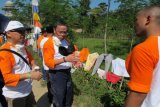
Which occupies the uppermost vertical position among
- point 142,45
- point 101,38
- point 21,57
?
point 142,45

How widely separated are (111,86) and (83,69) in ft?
6.90

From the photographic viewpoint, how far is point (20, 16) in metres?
20.3

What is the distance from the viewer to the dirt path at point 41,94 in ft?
24.2

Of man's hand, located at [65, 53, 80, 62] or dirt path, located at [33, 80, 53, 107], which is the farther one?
dirt path, located at [33, 80, 53, 107]

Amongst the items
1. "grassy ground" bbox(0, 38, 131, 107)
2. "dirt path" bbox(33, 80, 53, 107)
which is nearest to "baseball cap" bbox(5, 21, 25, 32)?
"grassy ground" bbox(0, 38, 131, 107)

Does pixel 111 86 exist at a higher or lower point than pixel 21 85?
lower

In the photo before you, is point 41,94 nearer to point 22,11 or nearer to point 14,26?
point 14,26

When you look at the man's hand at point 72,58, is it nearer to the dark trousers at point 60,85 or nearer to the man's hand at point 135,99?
the dark trousers at point 60,85

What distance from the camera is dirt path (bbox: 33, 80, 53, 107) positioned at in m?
7.37

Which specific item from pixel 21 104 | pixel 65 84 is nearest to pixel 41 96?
pixel 65 84

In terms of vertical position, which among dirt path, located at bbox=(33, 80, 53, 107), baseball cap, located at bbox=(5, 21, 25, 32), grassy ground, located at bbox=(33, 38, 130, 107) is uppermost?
baseball cap, located at bbox=(5, 21, 25, 32)

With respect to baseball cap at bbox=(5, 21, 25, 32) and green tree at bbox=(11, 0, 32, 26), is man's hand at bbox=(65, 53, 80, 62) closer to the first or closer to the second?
baseball cap at bbox=(5, 21, 25, 32)

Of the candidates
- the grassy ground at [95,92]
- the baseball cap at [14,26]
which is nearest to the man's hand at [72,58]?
the baseball cap at [14,26]

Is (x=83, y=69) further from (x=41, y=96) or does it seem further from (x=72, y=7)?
(x=72, y=7)
